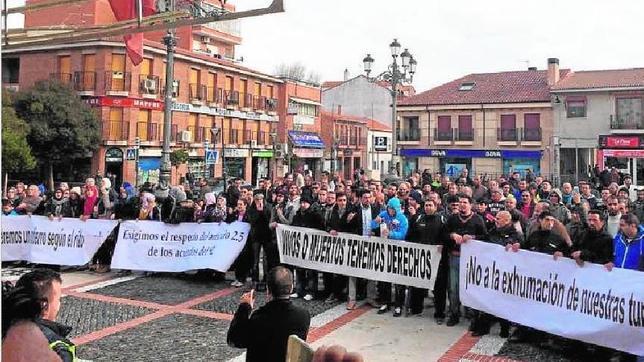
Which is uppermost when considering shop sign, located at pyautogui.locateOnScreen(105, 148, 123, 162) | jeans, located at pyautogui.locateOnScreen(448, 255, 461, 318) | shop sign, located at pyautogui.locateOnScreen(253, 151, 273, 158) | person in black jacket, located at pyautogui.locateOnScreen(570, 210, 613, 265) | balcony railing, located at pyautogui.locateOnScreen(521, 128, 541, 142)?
balcony railing, located at pyautogui.locateOnScreen(521, 128, 541, 142)

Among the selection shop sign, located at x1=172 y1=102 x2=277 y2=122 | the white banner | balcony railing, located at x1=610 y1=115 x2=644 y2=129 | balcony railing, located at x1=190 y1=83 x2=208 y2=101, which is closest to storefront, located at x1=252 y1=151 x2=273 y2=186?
shop sign, located at x1=172 y1=102 x2=277 y2=122

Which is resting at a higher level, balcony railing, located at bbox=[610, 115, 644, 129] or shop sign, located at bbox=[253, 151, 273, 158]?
balcony railing, located at bbox=[610, 115, 644, 129]

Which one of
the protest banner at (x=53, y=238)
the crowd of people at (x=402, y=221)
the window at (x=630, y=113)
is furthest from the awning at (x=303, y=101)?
the protest banner at (x=53, y=238)

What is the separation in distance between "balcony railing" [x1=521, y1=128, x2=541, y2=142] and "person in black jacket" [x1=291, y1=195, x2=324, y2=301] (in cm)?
3688

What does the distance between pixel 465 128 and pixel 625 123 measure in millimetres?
10928

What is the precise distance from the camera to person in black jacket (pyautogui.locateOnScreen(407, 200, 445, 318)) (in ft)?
28.0

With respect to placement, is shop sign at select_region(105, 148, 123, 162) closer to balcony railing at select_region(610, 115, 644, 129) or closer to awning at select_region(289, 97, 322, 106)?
awning at select_region(289, 97, 322, 106)

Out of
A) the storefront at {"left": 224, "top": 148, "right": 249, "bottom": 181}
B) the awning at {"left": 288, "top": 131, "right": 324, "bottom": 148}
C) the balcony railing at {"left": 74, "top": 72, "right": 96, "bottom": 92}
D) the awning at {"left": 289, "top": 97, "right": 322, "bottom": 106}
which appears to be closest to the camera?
the balcony railing at {"left": 74, "top": 72, "right": 96, "bottom": 92}

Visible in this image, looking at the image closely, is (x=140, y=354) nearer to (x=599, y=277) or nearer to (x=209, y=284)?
(x=209, y=284)

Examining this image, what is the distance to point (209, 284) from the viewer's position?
10859mm

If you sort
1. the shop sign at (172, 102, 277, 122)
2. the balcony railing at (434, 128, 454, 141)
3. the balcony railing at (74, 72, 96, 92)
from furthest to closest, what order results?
the balcony railing at (434, 128, 454, 141) < the shop sign at (172, 102, 277, 122) < the balcony railing at (74, 72, 96, 92)

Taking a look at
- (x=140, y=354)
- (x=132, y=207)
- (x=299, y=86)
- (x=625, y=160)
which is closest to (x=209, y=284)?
(x=132, y=207)

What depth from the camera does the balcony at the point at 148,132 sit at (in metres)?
38.0

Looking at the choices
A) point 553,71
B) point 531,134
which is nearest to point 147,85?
point 531,134
